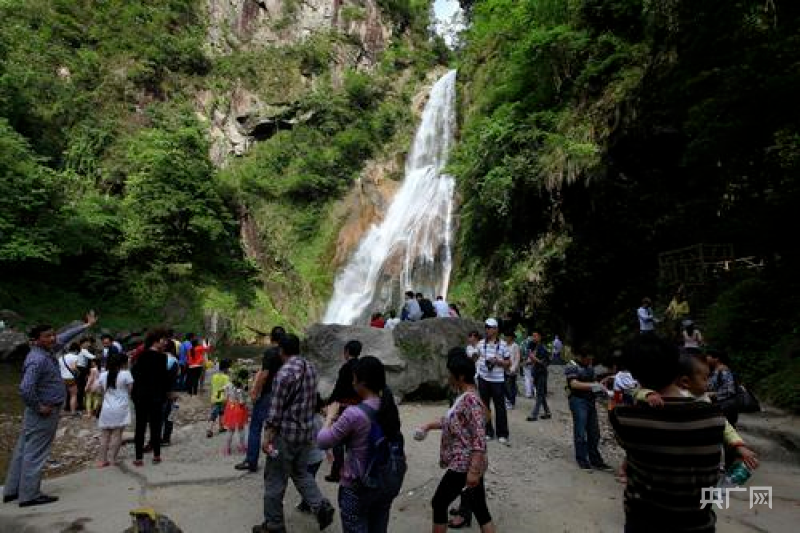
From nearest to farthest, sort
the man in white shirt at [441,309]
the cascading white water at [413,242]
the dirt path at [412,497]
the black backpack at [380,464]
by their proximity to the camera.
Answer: the black backpack at [380,464] → the dirt path at [412,497] → the man in white shirt at [441,309] → the cascading white water at [413,242]

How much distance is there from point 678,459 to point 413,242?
2263 centimetres

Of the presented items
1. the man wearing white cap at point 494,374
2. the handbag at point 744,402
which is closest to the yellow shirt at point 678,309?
the man wearing white cap at point 494,374

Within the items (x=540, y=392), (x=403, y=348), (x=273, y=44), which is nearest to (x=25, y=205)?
(x=403, y=348)

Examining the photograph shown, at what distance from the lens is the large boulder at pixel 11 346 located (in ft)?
55.9

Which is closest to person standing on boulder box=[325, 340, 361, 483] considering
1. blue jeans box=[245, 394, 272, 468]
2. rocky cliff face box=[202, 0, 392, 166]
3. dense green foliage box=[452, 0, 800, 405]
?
blue jeans box=[245, 394, 272, 468]

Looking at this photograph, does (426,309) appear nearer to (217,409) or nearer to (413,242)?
(217,409)

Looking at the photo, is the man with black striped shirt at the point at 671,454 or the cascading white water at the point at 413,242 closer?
the man with black striped shirt at the point at 671,454

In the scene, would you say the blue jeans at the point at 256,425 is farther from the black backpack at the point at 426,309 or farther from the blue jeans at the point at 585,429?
the black backpack at the point at 426,309

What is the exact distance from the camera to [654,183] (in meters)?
15.7

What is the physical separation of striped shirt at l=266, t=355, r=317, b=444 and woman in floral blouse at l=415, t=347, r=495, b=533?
116cm

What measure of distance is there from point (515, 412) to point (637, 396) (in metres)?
7.85

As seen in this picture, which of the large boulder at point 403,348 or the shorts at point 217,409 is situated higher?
the large boulder at point 403,348

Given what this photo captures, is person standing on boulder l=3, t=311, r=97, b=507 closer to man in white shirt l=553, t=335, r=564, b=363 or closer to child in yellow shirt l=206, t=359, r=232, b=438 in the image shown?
child in yellow shirt l=206, t=359, r=232, b=438

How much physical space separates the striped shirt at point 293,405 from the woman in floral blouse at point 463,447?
45.5 inches
